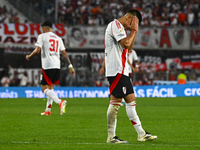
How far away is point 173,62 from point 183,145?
23371mm

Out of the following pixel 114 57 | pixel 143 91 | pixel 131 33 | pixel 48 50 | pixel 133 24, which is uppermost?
pixel 133 24

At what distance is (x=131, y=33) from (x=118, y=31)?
199 mm

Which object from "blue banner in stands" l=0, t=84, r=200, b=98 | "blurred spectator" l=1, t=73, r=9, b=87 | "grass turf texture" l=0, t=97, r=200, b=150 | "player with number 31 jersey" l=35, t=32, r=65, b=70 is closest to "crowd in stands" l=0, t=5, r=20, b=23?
"blurred spectator" l=1, t=73, r=9, b=87

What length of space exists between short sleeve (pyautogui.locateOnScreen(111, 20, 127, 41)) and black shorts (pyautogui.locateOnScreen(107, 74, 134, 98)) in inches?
24.2

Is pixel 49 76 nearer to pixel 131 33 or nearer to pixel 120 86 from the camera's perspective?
pixel 120 86

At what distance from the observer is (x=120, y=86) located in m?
6.57

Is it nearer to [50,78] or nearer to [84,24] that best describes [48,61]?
[50,78]

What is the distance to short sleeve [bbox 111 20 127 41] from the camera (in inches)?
251

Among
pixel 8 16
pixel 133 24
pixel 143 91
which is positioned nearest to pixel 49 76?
pixel 133 24

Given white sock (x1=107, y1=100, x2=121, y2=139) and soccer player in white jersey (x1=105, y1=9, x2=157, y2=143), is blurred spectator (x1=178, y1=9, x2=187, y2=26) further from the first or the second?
white sock (x1=107, y1=100, x2=121, y2=139)

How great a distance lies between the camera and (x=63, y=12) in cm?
2916

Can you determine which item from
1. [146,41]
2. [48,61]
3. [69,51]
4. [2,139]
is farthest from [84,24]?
[2,139]

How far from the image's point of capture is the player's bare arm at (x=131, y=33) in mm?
6379

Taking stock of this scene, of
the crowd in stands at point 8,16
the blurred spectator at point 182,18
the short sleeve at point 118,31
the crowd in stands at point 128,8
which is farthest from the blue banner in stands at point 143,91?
the short sleeve at point 118,31
